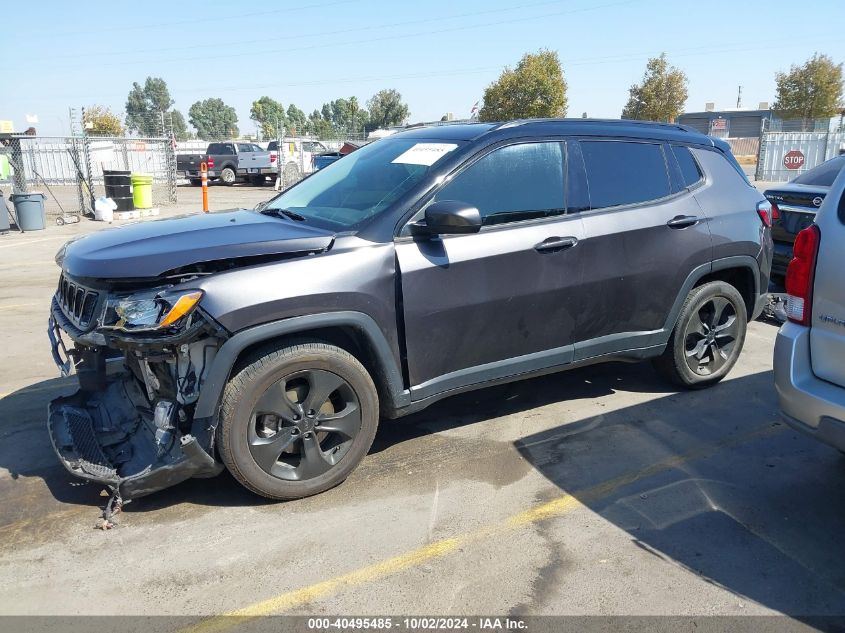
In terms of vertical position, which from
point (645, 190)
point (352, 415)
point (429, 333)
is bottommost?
point (352, 415)

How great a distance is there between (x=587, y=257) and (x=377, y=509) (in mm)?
1975

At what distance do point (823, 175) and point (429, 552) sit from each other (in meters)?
6.61

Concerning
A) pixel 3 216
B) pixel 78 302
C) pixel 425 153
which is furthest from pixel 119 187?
pixel 425 153

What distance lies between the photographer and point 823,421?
3.00 metres

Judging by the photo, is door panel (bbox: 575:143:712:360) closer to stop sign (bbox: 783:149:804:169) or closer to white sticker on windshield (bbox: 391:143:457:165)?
white sticker on windshield (bbox: 391:143:457:165)

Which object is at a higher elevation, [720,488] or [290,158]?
[290,158]

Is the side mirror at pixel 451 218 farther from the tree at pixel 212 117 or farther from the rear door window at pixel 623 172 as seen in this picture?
the tree at pixel 212 117

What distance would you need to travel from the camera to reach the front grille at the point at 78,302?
3.33m

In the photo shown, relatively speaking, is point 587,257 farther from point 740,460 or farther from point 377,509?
point 377,509

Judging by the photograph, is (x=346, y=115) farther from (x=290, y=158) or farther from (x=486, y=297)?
(x=486, y=297)

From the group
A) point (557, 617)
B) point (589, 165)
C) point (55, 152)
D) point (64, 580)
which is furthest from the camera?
point (55, 152)

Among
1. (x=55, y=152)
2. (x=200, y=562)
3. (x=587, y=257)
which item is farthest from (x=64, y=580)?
(x=55, y=152)

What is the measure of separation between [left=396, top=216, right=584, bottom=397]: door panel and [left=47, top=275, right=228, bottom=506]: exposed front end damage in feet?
3.52

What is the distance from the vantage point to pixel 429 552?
10.0 ft
